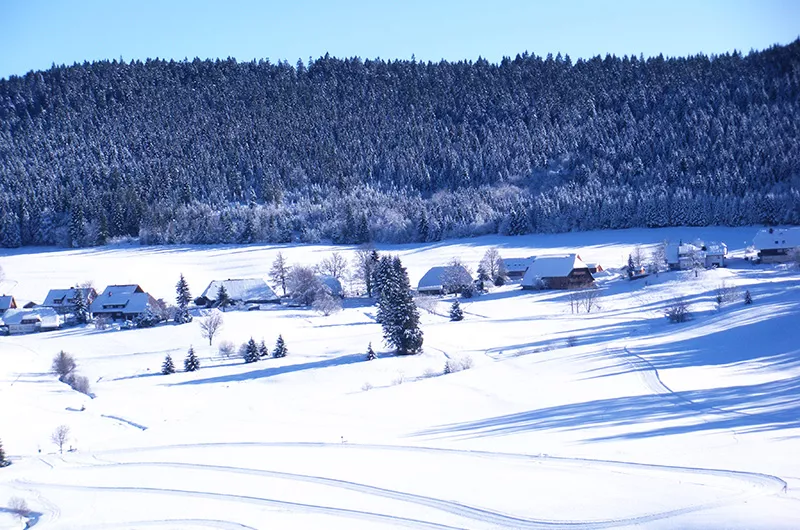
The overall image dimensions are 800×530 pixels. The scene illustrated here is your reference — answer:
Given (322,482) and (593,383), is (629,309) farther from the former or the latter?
(322,482)

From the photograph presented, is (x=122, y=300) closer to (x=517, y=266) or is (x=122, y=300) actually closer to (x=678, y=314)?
(x=517, y=266)

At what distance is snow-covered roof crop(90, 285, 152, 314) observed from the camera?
62.6 m

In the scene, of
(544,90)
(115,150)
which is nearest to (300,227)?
(115,150)

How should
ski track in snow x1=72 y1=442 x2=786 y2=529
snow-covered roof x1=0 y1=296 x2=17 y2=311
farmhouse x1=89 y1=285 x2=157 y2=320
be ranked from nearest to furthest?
ski track in snow x1=72 y1=442 x2=786 y2=529
farmhouse x1=89 y1=285 x2=157 y2=320
snow-covered roof x1=0 y1=296 x2=17 y2=311

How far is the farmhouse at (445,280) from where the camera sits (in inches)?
2672

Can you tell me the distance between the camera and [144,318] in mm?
55750

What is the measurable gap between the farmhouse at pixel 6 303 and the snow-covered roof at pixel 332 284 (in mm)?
26123

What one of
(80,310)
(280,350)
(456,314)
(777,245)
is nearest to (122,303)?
(80,310)

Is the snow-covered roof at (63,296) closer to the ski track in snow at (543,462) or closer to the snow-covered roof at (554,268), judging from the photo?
the snow-covered roof at (554,268)

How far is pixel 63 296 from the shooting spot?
219ft

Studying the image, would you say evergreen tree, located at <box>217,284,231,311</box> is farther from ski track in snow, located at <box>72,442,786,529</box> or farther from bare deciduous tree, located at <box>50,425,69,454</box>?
ski track in snow, located at <box>72,442,786,529</box>

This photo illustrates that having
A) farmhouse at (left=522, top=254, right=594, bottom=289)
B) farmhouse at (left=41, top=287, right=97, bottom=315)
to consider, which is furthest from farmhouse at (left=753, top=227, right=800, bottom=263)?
farmhouse at (left=41, top=287, right=97, bottom=315)

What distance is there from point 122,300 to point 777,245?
57860 millimetres

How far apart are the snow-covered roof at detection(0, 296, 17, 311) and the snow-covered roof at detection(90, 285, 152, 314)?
25.8 ft
